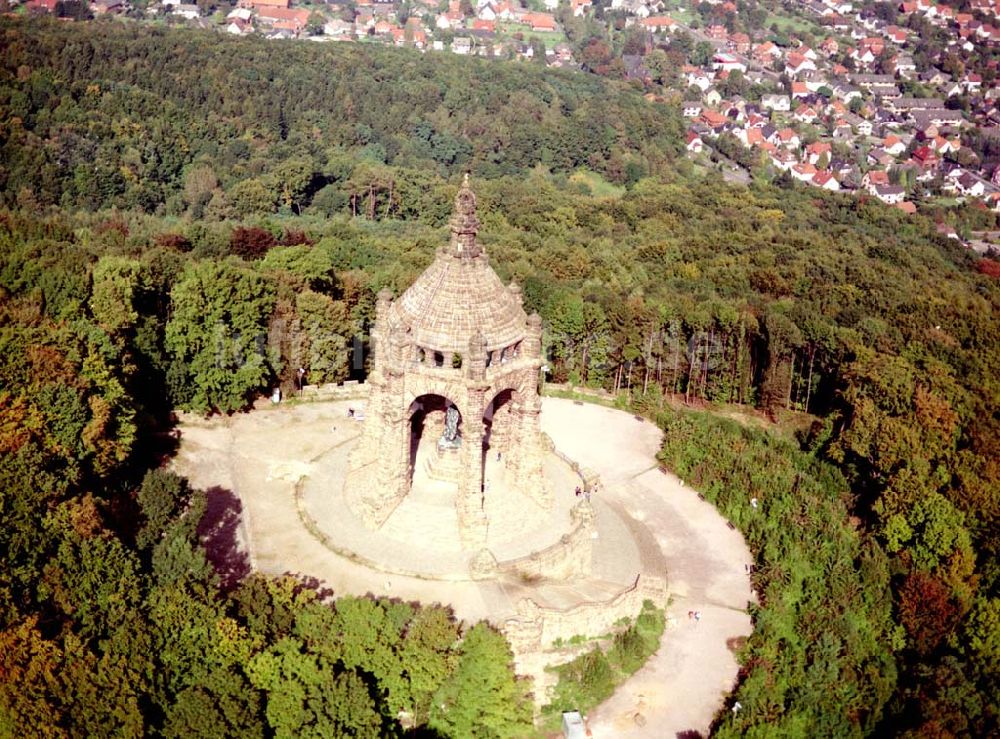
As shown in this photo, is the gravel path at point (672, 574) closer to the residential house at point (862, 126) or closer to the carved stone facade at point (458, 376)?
the carved stone facade at point (458, 376)

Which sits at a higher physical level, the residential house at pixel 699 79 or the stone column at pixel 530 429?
the residential house at pixel 699 79

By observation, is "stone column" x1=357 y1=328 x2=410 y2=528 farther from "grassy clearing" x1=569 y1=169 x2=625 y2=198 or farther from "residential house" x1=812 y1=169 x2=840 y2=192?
"residential house" x1=812 y1=169 x2=840 y2=192

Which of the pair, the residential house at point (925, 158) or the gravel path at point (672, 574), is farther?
the residential house at point (925, 158)

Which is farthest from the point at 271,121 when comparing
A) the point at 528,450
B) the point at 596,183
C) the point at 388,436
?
the point at 528,450

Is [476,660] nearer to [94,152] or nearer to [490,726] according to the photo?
[490,726]

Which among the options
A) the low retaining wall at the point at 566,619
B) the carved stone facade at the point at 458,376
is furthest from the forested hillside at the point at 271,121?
the low retaining wall at the point at 566,619

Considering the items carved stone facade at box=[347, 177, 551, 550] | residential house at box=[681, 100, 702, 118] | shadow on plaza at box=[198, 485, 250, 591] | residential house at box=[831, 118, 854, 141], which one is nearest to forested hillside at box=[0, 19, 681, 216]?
residential house at box=[681, 100, 702, 118]

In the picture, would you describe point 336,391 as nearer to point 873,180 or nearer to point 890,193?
point 890,193
